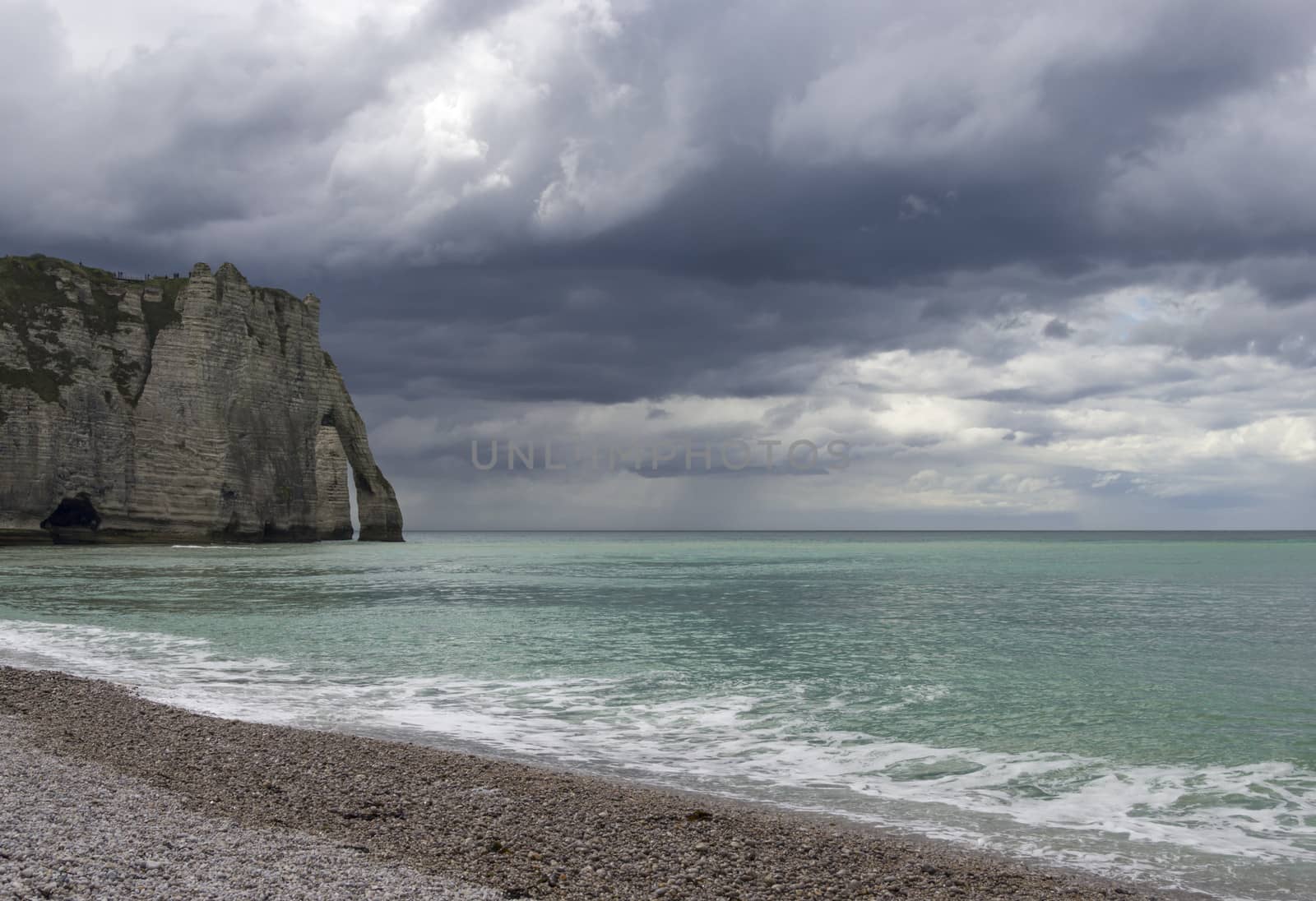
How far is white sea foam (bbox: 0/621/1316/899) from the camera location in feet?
26.5

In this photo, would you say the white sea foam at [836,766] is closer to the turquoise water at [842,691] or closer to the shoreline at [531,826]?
the turquoise water at [842,691]

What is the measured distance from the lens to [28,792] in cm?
768

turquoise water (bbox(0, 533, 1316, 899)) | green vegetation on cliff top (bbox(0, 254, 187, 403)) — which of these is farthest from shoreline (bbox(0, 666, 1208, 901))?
green vegetation on cliff top (bbox(0, 254, 187, 403))

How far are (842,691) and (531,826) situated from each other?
927 centimetres

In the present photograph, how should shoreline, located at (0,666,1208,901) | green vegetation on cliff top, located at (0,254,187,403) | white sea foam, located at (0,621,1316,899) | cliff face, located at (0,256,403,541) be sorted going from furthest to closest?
green vegetation on cliff top, located at (0,254,187,403) → cliff face, located at (0,256,403,541) → white sea foam, located at (0,621,1316,899) → shoreline, located at (0,666,1208,901)

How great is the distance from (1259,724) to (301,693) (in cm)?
1458

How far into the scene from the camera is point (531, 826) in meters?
7.48

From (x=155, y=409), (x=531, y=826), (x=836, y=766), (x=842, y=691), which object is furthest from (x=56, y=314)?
(x=531, y=826)

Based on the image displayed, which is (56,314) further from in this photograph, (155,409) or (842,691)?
(842,691)

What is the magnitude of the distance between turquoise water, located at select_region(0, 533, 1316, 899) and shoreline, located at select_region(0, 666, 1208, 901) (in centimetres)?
92

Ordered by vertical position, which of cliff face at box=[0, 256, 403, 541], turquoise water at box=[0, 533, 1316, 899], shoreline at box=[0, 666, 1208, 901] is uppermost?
cliff face at box=[0, 256, 403, 541]

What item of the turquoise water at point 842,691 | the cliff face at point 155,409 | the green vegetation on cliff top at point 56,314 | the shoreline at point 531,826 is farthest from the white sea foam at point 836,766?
the green vegetation on cliff top at point 56,314

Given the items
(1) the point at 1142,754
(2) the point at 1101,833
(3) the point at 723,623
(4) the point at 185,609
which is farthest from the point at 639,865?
(4) the point at 185,609

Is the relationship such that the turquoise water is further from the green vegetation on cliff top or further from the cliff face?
the green vegetation on cliff top
